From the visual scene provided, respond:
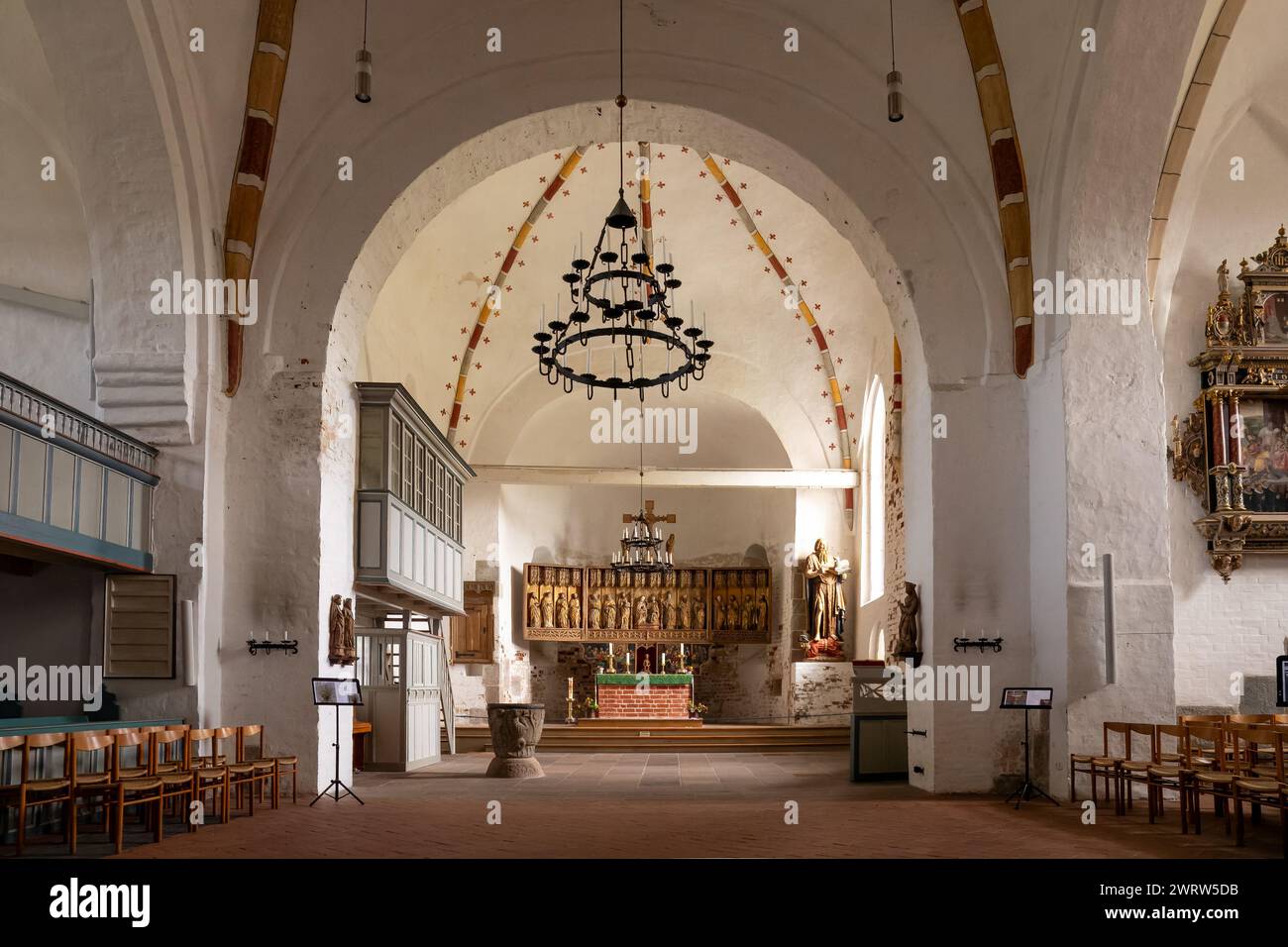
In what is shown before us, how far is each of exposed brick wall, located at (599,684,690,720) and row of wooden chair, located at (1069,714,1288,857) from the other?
10.9 m

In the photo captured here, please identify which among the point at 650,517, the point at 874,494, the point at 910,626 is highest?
the point at 874,494

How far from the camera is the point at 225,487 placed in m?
11.2

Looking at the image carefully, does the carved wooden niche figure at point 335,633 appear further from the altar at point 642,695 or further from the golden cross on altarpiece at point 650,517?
the golden cross on altarpiece at point 650,517

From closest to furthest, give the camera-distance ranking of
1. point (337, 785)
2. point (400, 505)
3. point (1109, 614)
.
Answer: point (337, 785) → point (1109, 614) → point (400, 505)

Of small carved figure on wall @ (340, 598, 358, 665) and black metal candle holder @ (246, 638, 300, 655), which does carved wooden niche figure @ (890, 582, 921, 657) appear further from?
black metal candle holder @ (246, 638, 300, 655)

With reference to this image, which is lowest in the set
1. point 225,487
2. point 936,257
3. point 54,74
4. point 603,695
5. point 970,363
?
point 603,695

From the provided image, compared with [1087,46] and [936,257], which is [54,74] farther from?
[1087,46]

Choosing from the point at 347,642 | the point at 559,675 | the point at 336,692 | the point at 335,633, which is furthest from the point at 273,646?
the point at 559,675

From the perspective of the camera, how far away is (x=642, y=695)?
21.2 m

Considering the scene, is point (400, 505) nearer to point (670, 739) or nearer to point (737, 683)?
point (670, 739)

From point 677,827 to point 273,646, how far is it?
4.34 m

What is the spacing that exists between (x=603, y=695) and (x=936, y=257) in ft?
38.1
